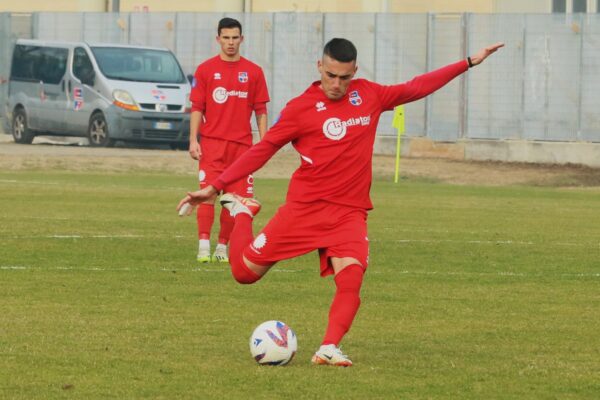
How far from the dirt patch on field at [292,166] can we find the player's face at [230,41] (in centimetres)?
1669

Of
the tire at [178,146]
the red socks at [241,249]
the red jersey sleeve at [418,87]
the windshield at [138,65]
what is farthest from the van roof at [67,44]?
the red jersey sleeve at [418,87]

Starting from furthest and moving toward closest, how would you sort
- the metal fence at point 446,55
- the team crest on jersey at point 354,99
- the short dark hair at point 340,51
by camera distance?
1. the metal fence at point 446,55
2. the team crest on jersey at point 354,99
3. the short dark hair at point 340,51

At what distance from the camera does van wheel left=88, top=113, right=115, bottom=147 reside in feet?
120

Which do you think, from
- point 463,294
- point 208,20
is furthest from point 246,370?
point 208,20

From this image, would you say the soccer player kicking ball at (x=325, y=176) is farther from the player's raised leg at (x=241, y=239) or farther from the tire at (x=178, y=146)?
the tire at (x=178, y=146)

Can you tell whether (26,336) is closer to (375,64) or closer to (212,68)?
(212,68)

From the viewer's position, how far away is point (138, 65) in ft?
123

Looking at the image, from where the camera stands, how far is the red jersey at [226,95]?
15609 millimetres

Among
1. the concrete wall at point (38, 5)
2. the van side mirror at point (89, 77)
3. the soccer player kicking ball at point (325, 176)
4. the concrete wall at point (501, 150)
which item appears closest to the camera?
the soccer player kicking ball at point (325, 176)

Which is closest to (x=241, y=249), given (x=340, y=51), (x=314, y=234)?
(x=314, y=234)

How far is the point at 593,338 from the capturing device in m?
10.8

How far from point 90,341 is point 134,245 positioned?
6.61 metres

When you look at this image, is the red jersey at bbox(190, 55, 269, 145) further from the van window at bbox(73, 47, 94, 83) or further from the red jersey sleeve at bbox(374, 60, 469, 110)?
the van window at bbox(73, 47, 94, 83)

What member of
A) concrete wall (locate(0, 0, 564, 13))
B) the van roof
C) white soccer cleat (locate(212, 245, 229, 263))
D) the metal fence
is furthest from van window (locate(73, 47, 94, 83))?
white soccer cleat (locate(212, 245, 229, 263))
